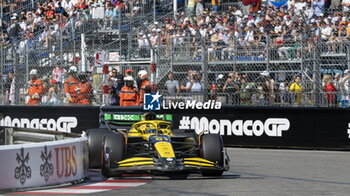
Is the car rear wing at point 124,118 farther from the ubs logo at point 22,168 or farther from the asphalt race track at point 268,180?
the ubs logo at point 22,168

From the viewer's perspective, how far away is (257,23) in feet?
70.0

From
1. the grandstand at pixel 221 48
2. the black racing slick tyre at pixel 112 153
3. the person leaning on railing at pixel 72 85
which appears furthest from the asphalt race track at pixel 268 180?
the person leaning on railing at pixel 72 85

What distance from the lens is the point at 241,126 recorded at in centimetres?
1906

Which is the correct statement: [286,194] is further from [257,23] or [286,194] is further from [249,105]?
[257,23]

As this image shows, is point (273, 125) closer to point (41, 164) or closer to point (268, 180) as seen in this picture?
point (268, 180)

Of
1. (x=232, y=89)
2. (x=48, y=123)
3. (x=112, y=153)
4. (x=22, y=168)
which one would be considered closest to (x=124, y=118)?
(x=112, y=153)

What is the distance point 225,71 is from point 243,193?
9222 mm

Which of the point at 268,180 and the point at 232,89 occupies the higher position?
the point at 232,89

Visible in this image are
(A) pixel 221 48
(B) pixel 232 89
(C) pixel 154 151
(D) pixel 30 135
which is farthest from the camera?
(A) pixel 221 48

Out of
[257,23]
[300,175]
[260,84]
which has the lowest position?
[300,175]

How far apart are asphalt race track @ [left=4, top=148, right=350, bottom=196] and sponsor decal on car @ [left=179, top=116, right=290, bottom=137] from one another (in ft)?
7.58

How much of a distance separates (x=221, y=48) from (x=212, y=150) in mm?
7625

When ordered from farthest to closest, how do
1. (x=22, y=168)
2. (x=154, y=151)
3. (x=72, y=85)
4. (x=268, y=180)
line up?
1. (x=72, y=85)
2. (x=154, y=151)
3. (x=268, y=180)
4. (x=22, y=168)

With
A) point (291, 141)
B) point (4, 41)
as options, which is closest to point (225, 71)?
point (291, 141)
